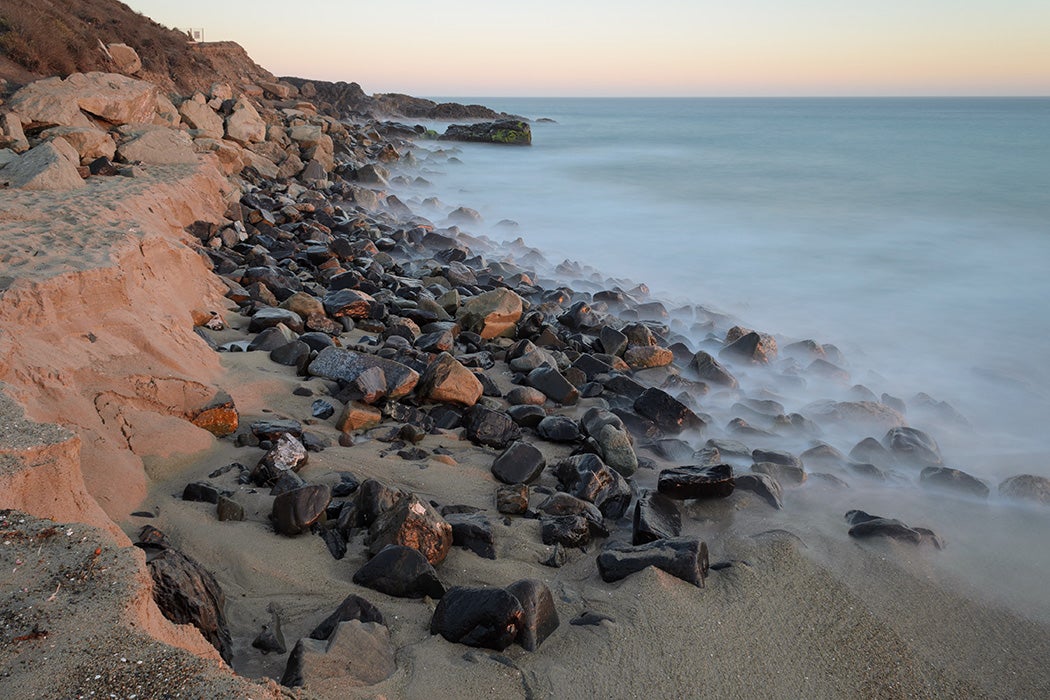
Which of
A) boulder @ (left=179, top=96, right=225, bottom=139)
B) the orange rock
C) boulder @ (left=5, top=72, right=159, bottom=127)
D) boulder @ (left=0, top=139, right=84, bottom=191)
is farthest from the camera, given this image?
boulder @ (left=179, top=96, right=225, bottom=139)

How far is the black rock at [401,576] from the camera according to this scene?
2.23 meters

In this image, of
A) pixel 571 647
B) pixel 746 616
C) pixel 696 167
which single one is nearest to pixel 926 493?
pixel 746 616

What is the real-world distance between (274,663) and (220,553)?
0.59 meters

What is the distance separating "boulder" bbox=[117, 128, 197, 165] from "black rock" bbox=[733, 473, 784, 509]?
23.7ft

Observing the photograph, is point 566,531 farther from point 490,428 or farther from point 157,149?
point 157,149

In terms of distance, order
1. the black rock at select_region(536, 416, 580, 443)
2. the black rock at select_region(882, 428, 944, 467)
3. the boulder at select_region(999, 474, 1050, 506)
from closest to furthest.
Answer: the boulder at select_region(999, 474, 1050, 506) → the black rock at select_region(536, 416, 580, 443) → the black rock at select_region(882, 428, 944, 467)

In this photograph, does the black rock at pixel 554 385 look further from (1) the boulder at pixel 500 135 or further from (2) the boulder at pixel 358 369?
(1) the boulder at pixel 500 135

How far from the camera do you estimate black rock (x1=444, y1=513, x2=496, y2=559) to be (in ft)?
8.45

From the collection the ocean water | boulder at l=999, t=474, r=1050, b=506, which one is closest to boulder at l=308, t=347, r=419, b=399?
boulder at l=999, t=474, r=1050, b=506

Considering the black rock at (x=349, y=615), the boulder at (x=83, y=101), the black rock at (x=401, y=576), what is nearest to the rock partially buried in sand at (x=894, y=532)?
the black rock at (x=401, y=576)

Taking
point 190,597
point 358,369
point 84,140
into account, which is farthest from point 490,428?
point 84,140

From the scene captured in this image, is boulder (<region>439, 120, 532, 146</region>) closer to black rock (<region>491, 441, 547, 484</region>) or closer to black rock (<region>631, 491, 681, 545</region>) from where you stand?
black rock (<region>491, 441, 547, 484</region>)

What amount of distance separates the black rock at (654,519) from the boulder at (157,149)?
7.09 metres

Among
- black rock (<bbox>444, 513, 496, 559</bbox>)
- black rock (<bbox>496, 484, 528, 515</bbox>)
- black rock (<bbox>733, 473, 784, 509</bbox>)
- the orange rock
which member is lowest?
black rock (<bbox>733, 473, 784, 509</bbox>)
